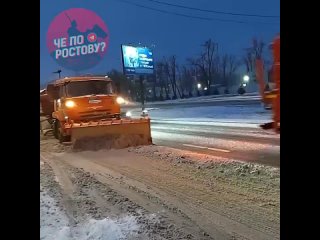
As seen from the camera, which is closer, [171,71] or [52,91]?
[52,91]

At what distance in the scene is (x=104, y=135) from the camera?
44.6 ft

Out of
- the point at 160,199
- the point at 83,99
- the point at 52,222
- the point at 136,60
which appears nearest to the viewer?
the point at 52,222

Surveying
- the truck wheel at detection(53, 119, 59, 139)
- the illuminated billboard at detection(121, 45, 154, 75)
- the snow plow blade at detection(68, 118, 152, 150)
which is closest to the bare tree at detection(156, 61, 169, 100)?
the illuminated billboard at detection(121, 45, 154, 75)

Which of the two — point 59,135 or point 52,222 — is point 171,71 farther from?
point 52,222

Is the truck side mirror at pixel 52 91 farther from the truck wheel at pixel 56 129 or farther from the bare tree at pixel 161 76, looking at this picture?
the bare tree at pixel 161 76

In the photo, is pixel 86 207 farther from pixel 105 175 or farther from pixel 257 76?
pixel 257 76

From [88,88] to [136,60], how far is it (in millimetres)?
37027

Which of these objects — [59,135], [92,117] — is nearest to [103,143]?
[92,117]

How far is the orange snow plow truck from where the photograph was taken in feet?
44.2

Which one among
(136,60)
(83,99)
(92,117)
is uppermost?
(136,60)

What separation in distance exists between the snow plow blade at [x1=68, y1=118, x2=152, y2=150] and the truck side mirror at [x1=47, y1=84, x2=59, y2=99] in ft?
7.07

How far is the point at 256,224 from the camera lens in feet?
17.5
